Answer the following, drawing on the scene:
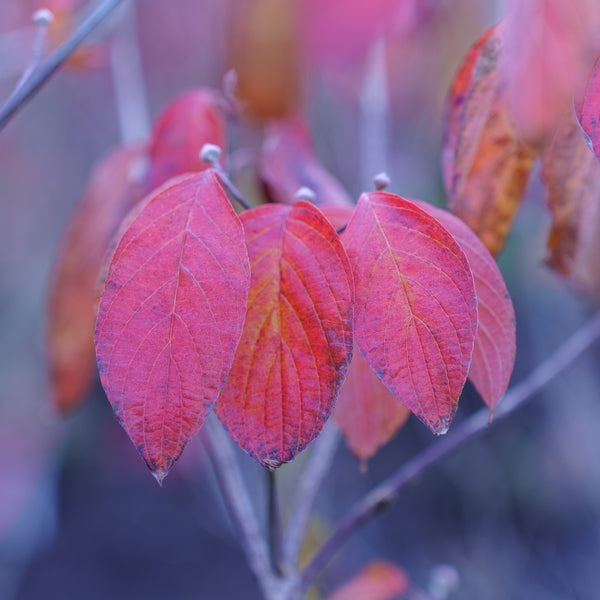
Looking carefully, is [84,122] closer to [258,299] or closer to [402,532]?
[402,532]

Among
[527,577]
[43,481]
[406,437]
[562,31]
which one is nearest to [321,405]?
[562,31]

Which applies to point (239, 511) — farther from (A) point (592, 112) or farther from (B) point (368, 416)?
(A) point (592, 112)

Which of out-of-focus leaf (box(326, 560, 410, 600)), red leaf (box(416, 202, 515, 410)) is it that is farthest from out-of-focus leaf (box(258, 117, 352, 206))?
out-of-focus leaf (box(326, 560, 410, 600))

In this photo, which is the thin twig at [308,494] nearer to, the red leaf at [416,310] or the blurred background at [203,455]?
the red leaf at [416,310]

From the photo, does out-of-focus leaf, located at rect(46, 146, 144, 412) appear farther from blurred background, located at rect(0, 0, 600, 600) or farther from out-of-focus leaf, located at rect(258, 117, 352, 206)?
blurred background, located at rect(0, 0, 600, 600)

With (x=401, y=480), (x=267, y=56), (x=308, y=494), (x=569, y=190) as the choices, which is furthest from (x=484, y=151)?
(x=267, y=56)

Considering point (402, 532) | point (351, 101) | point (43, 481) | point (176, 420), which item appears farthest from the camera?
point (43, 481)

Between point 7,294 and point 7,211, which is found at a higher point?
point 7,211
